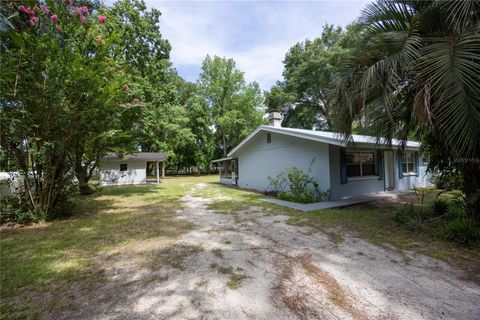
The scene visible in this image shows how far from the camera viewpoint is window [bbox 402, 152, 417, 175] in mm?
12312

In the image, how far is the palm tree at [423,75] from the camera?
11.8 feet

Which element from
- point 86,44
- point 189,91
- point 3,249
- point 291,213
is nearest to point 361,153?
point 291,213

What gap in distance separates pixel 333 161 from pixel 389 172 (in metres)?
4.70

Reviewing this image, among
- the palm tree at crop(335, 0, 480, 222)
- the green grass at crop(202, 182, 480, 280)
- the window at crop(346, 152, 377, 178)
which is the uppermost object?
the palm tree at crop(335, 0, 480, 222)

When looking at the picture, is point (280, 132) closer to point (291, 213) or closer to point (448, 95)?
point (291, 213)

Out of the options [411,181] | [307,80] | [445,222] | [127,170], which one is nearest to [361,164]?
[411,181]

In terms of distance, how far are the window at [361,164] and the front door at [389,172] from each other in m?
1.19

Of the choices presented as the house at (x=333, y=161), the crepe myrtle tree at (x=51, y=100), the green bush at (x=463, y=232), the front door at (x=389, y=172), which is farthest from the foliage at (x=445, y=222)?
the crepe myrtle tree at (x=51, y=100)

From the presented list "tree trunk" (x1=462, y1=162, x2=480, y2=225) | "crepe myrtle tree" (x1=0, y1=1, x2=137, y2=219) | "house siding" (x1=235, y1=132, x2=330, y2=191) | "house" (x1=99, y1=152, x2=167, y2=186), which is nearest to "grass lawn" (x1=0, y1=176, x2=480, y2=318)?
"tree trunk" (x1=462, y1=162, x2=480, y2=225)

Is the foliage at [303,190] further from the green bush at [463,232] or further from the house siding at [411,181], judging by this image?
the house siding at [411,181]

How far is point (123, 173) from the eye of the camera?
66.0 feet

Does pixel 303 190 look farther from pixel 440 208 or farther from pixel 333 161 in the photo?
pixel 440 208

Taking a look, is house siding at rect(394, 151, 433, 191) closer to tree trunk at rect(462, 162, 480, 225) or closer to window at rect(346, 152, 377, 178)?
window at rect(346, 152, 377, 178)

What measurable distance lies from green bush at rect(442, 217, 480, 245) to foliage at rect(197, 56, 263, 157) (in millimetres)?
26749
